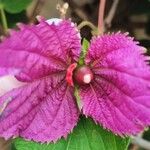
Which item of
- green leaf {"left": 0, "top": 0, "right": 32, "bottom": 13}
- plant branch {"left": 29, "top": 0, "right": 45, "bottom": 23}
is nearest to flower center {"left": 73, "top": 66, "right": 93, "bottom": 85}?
green leaf {"left": 0, "top": 0, "right": 32, "bottom": 13}

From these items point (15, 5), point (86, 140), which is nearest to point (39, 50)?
point (86, 140)

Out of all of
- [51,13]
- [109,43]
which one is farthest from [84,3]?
[109,43]

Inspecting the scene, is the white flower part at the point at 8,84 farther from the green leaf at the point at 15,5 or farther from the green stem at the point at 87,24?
the green leaf at the point at 15,5

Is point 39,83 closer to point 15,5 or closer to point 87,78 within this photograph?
point 87,78

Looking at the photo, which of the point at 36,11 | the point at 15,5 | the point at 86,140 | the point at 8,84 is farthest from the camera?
the point at 36,11

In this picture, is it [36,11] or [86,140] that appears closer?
[86,140]

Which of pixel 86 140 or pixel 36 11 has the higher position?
pixel 36 11
